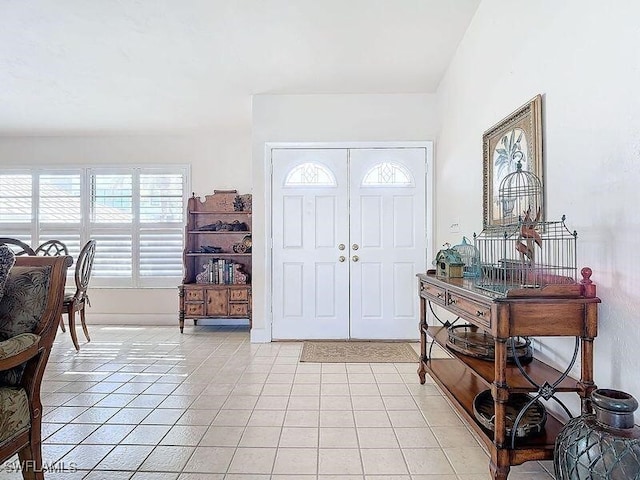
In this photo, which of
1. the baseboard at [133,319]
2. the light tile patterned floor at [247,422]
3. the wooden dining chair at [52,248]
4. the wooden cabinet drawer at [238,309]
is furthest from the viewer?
the baseboard at [133,319]

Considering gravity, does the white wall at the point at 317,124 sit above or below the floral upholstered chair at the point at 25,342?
above

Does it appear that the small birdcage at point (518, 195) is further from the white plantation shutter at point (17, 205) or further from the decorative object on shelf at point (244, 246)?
the white plantation shutter at point (17, 205)

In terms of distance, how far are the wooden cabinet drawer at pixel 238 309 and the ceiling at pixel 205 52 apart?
2274 millimetres

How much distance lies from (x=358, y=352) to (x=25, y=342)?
2835mm

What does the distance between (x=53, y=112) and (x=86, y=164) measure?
90cm

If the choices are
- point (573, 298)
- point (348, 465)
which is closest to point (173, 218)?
point (348, 465)

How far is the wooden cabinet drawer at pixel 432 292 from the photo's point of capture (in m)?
2.53

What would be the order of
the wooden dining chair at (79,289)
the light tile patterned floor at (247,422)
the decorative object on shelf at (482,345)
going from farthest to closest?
the wooden dining chair at (79,289) → the decorative object on shelf at (482,345) → the light tile patterned floor at (247,422)

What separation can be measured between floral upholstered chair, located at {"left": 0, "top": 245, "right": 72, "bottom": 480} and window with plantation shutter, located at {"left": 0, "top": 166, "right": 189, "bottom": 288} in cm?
350

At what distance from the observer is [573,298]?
1.71 metres

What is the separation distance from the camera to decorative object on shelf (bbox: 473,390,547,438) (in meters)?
1.80

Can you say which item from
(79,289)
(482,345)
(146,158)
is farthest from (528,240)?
(146,158)

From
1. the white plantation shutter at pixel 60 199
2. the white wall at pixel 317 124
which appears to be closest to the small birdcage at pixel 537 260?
the white wall at pixel 317 124

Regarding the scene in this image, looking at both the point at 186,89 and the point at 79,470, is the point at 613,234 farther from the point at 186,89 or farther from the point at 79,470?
the point at 186,89
